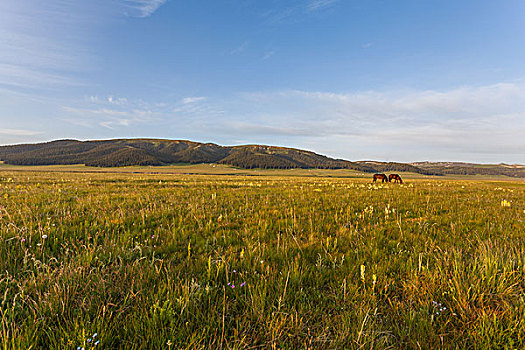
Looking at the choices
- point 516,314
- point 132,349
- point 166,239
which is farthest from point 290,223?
point 132,349

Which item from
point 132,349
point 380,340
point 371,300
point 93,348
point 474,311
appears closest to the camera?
point 93,348

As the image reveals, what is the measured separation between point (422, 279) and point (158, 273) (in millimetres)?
3505

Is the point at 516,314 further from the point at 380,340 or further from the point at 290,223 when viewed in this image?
the point at 290,223

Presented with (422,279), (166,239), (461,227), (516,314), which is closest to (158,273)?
(166,239)

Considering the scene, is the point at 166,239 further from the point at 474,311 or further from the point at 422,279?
the point at 474,311

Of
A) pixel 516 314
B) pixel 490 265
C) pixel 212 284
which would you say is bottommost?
pixel 212 284

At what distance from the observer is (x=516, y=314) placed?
198 cm

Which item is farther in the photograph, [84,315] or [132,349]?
[84,315]

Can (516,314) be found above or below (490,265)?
below

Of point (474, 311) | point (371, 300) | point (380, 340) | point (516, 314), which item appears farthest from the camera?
point (371, 300)

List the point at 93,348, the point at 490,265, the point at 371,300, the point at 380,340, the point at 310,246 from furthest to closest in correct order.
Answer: the point at 310,246, the point at 490,265, the point at 371,300, the point at 380,340, the point at 93,348

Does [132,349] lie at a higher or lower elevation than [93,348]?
lower

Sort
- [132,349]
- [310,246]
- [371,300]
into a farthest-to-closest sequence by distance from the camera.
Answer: [310,246] < [371,300] < [132,349]

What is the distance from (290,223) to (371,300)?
3.45 m
